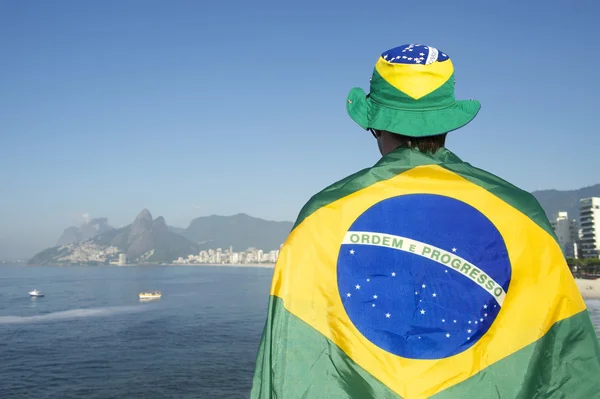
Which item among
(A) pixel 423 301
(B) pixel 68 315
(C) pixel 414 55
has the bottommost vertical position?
(B) pixel 68 315

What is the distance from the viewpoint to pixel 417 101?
1364mm

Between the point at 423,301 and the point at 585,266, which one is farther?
the point at 585,266

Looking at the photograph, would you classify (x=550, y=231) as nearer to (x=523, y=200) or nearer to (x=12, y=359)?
(x=523, y=200)

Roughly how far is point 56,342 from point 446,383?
49738mm

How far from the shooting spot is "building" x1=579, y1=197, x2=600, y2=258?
9050cm

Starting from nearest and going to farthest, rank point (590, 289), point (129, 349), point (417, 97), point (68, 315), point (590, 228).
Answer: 1. point (417, 97)
2. point (129, 349)
3. point (68, 315)
4. point (590, 289)
5. point (590, 228)

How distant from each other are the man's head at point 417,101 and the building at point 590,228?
336 ft

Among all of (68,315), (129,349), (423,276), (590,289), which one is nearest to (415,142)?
(423,276)

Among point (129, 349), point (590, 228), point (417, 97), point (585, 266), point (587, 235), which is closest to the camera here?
point (417, 97)

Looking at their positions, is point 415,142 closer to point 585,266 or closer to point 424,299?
point 424,299

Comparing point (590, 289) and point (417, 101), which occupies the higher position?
point (417, 101)

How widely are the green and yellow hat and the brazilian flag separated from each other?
14 centimetres

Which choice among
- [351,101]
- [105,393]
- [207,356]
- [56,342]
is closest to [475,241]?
[351,101]

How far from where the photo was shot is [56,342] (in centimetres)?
4412
